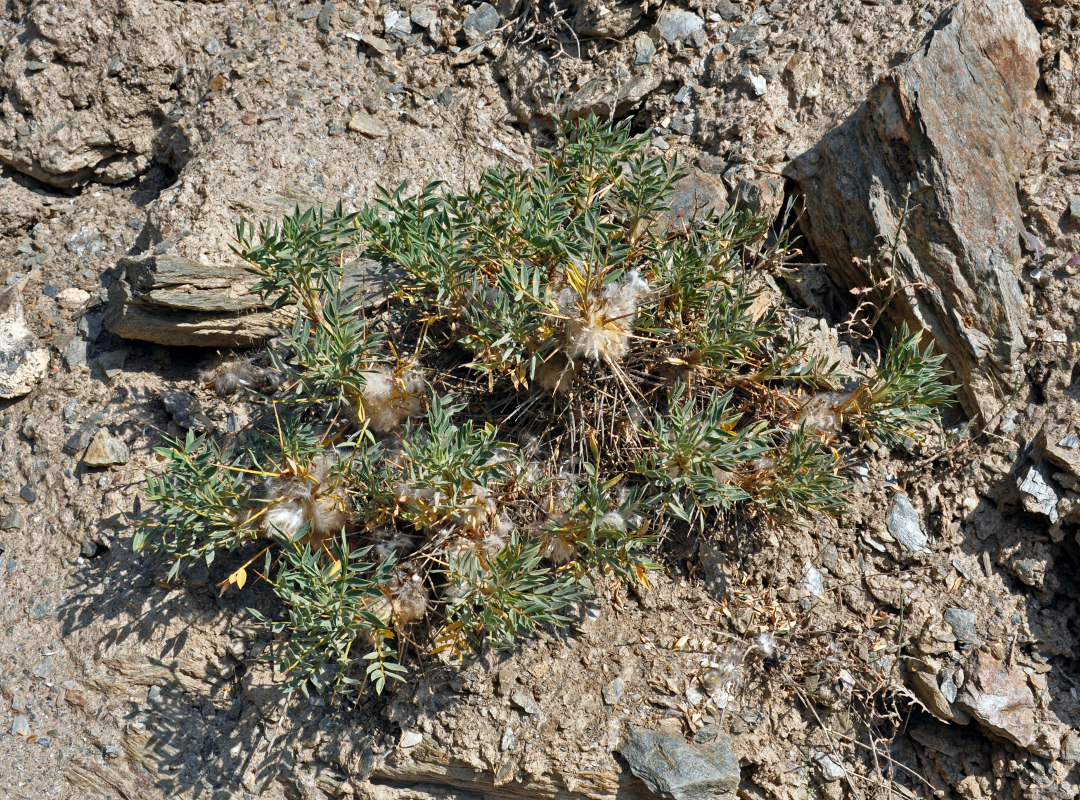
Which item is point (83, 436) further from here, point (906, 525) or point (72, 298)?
point (906, 525)

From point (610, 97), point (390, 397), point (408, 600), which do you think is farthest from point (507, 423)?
point (610, 97)

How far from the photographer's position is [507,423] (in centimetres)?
355

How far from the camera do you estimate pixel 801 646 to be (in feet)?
11.1

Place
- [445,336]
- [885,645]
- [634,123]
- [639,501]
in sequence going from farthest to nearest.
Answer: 1. [634,123]
2. [445,336]
3. [885,645]
4. [639,501]

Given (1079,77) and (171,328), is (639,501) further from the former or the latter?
(1079,77)

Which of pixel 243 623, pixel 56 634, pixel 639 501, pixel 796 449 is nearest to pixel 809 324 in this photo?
pixel 796 449

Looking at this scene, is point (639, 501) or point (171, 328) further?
point (171, 328)

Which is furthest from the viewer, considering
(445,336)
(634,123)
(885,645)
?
(634,123)

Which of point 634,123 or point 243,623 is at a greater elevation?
point 634,123

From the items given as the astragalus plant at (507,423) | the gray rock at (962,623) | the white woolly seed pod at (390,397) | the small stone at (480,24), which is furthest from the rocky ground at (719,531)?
the white woolly seed pod at (390,397)

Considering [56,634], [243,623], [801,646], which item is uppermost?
[801,646]

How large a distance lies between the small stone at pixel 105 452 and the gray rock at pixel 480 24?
9.11 ft

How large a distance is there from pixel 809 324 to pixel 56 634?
352 centimetres

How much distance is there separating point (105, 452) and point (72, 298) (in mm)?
955
